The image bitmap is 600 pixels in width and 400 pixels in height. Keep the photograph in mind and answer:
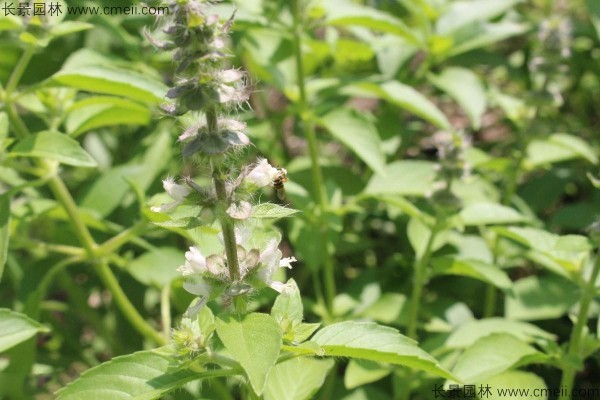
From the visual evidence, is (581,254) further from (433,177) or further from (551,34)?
(551,34)

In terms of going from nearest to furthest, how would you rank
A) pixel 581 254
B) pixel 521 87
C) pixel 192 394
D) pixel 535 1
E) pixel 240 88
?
pixel 240 88
pixel 581 254
pixel 192 394
pixel 521 87
pixel 535 1

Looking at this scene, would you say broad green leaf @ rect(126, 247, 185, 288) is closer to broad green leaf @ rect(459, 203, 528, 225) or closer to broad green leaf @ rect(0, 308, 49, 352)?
broad green leaf @ rect(0, 308, 49, 352)

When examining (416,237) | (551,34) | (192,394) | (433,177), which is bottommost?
(192,394)

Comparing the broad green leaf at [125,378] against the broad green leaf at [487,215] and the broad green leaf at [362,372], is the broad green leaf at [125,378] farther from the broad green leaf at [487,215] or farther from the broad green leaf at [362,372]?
the broad green leaf at [487,215]

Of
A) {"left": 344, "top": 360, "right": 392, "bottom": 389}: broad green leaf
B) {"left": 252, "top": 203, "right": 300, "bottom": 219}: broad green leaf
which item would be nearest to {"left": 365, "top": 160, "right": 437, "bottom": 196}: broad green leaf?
{"left": 344, "top": 360, "right": 392, "bottom": 389}: broad green leaf

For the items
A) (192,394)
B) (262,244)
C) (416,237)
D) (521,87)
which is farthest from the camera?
(521,87)

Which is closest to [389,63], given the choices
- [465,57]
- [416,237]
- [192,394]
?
[465,57]

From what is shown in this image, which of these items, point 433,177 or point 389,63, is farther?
point 389,63

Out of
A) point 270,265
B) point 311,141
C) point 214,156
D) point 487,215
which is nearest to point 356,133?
point 311,141
